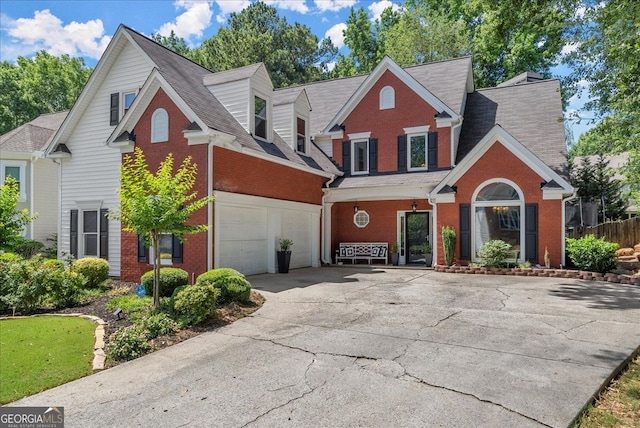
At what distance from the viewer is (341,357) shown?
5.71 metres

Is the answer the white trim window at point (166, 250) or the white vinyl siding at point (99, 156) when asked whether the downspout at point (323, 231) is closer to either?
the white trim window at point (166, 250)

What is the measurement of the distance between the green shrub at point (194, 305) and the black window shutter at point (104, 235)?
788 cm

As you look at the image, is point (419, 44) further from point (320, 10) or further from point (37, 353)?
point (37, 353)

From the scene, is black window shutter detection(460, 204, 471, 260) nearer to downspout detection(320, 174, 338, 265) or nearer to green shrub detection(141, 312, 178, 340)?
downspout detection(320, 174, 338, 265)

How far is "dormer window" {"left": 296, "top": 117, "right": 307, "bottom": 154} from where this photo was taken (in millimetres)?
16828

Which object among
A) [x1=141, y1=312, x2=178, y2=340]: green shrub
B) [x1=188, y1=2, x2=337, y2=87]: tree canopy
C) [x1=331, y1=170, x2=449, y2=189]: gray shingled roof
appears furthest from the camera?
[x1=188, y1=2, x2=337, y2=87]: tree canopy

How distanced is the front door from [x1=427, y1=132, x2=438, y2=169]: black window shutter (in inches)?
82.8

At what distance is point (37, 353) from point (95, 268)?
5773 millimetres

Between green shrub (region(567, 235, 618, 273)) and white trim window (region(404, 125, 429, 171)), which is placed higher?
white trim window (region(404, 125, 429, 171))

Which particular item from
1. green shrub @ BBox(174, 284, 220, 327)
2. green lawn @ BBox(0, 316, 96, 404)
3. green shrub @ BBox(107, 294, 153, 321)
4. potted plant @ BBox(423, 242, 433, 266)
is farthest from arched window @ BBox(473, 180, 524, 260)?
green lawn @ BBox(0, 316, 96, 404)

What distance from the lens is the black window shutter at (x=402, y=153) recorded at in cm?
1736

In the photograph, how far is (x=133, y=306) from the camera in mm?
8602

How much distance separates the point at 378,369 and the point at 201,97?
11.1 meters

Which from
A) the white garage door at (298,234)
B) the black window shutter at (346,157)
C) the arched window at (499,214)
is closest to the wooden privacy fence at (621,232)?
the arched window at (499,214)
